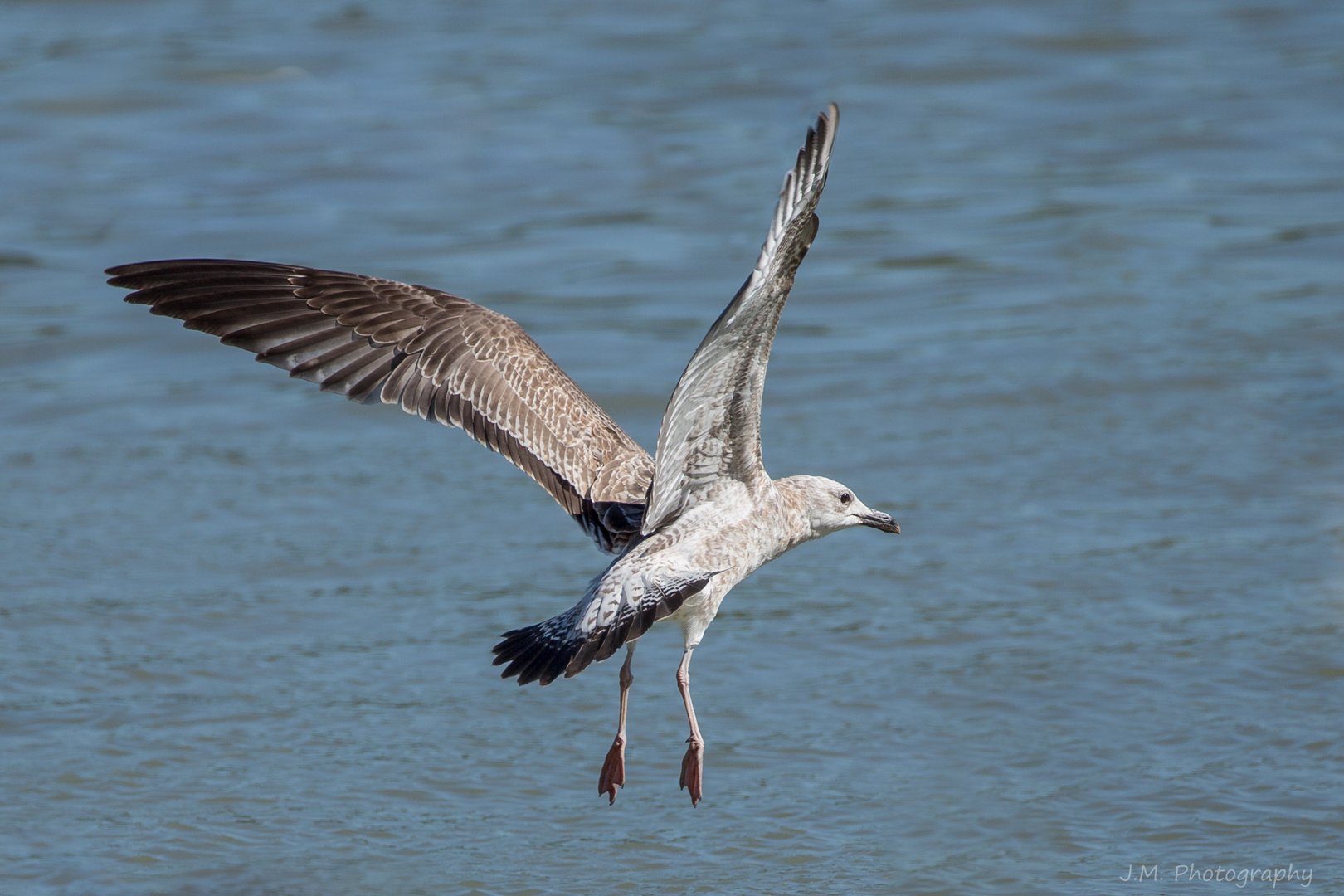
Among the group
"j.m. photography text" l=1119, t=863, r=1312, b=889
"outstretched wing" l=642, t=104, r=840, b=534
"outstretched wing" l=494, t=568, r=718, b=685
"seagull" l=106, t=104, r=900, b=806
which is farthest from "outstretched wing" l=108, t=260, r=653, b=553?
"j.m. photography text" l=1119, t=863, r=1312, b=889

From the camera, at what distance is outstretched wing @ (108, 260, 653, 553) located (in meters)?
5.91

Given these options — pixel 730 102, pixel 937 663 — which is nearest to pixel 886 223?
pixel 730 102

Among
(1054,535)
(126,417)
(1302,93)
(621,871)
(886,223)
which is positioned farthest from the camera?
(1302,93)

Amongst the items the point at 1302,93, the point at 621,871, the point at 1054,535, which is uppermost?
the point at 1302,93

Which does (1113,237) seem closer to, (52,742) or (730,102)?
(730,102)

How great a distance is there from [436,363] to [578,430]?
0.54m

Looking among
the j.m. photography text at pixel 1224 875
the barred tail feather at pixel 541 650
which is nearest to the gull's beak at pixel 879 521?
the barred tail feather at pixel 541 650

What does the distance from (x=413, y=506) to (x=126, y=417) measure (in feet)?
7.10

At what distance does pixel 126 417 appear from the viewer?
9.83m

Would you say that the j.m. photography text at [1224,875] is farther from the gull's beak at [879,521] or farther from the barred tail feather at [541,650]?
the barred tail feather at [541,650]

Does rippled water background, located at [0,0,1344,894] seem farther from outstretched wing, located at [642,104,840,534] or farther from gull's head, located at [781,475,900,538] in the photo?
outstretched wing, located at [642,104,840,534]


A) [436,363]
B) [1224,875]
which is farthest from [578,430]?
[1224,875]

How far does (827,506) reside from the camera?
5.98 metres

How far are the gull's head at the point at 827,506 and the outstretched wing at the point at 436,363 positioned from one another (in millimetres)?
544
